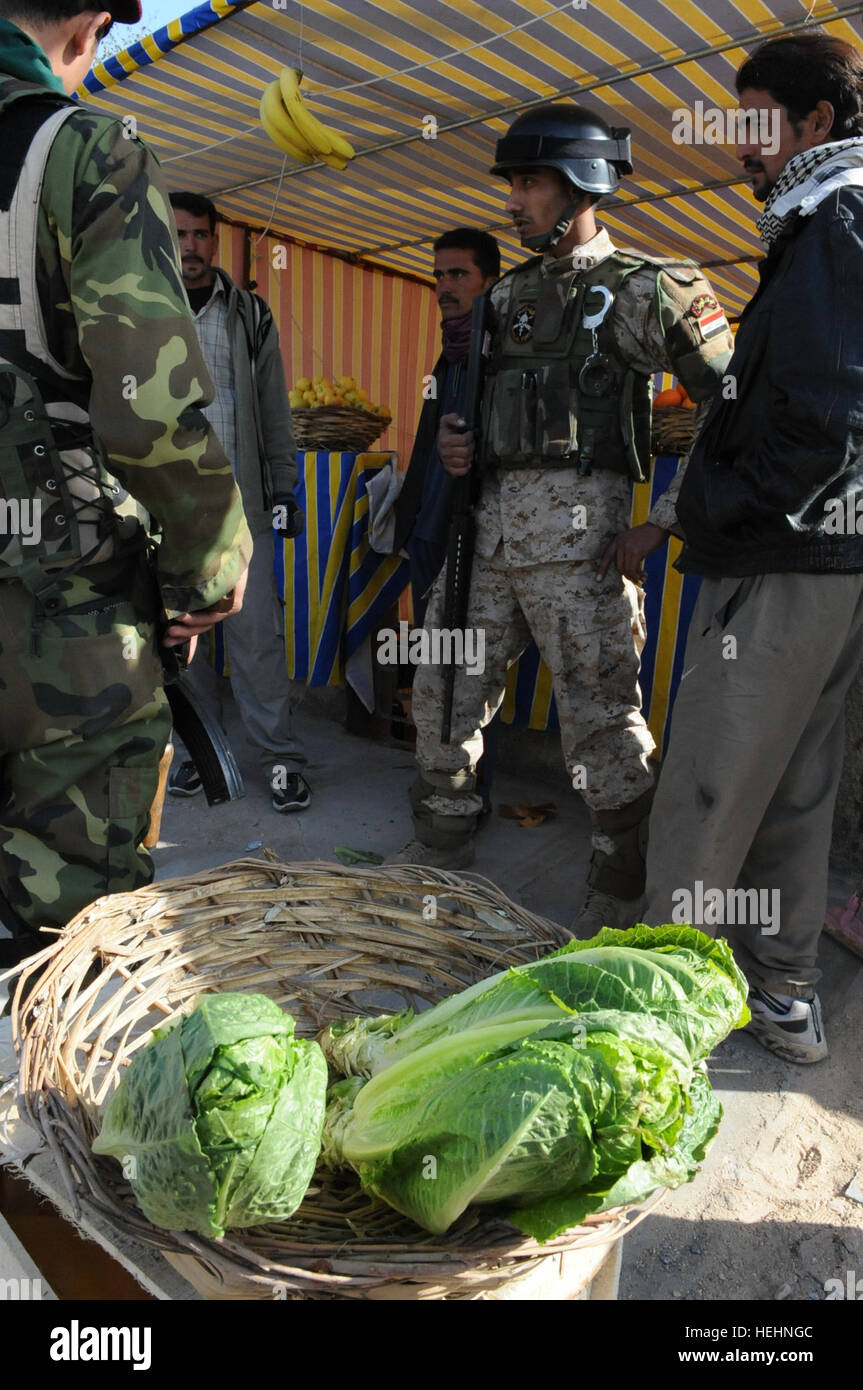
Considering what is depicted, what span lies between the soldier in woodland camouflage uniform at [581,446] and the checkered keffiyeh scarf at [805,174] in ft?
1.97

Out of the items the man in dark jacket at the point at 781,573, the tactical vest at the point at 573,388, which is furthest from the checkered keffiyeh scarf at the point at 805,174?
the tactical vest at the point at 573,388

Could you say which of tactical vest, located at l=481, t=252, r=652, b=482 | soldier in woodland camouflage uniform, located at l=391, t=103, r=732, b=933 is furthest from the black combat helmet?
tactical vest, located at l=481, t=252, r=652, b=482

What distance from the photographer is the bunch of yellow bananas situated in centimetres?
435

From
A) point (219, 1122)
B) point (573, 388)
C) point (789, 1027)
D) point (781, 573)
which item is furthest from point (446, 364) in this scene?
point (219, 1122)

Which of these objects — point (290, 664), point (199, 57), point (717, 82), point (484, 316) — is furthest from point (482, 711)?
point (199, 57)

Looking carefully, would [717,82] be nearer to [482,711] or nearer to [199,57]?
[199,57]

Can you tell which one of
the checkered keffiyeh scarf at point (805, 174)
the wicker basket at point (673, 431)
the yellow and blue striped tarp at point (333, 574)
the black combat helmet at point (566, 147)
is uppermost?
the black combat helmet at point (566, 147)

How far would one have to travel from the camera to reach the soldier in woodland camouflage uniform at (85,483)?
1627 millimetres

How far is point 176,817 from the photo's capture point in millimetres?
4223

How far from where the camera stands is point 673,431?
3758mm

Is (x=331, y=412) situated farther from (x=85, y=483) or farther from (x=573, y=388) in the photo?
(x=85, y=483)

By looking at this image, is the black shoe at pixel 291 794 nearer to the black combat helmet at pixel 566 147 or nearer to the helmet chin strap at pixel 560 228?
the helmet chin strap at pixel 560 228

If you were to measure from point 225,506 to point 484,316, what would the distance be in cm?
168

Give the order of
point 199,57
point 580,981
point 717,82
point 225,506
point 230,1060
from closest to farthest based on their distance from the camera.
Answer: point 230,1060 → point 580,981 → point 225,506 → point 717,82 → point 199,57
